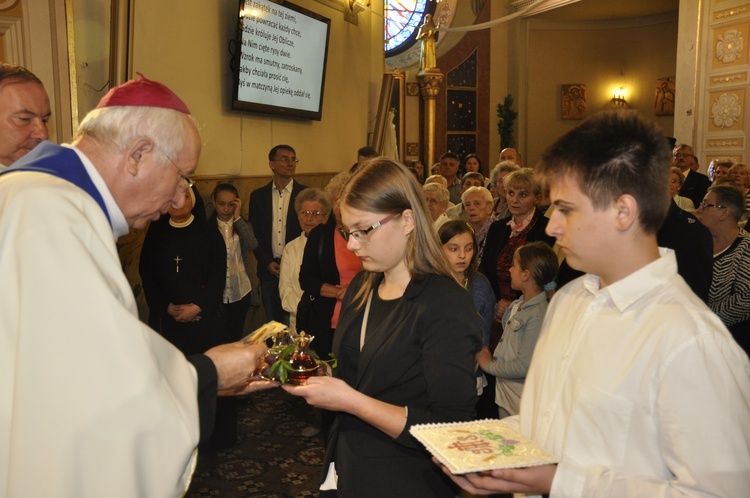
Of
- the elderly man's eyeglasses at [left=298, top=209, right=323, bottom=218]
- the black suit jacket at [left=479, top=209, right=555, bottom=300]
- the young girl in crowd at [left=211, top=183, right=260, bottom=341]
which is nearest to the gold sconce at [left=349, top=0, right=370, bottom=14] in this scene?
the young girl in crowd at [left=211, top=183, right=260, bottom=341]

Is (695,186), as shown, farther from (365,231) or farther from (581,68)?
(581,68)

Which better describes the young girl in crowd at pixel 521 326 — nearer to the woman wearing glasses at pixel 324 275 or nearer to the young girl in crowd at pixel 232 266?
the woman wearing glasses at pixel 324 275

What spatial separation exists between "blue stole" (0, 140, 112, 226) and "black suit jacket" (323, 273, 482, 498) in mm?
925

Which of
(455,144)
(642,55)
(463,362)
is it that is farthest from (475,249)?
(642,55)

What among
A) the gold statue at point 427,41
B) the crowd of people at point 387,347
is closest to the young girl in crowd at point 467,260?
the crowd of people at point 387,347

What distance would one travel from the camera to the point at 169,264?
189 inches

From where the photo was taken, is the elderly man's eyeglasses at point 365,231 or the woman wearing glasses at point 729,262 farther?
the woman wearing glasses at point 729,262

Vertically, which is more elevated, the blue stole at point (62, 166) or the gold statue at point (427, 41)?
the gold statue at point (427, 41)

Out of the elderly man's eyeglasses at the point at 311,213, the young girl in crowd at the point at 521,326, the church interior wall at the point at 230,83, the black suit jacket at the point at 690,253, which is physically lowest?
the young girl in crowd at the point at 521,326

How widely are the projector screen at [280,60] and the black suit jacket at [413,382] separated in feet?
16.9

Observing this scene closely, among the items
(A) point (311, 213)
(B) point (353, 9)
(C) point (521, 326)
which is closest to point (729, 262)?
(C) point (521, 326)

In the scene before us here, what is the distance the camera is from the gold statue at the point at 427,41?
12.8 metres

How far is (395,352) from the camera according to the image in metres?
2.08

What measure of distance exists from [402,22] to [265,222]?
33.7 feet
